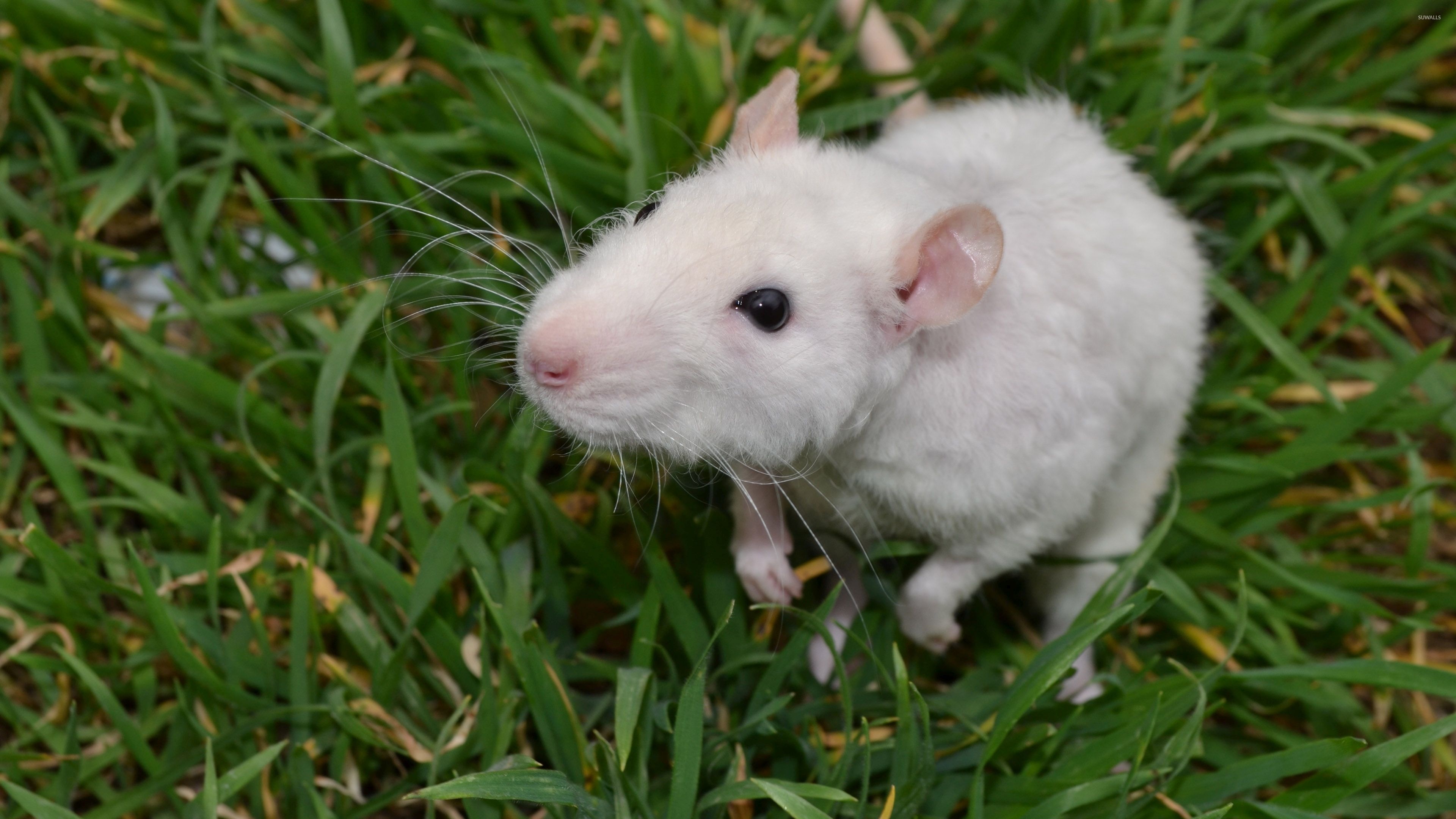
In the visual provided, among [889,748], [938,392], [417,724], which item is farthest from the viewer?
[417,724]

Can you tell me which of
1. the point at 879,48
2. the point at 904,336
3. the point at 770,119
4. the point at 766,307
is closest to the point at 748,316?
the point at 766,307

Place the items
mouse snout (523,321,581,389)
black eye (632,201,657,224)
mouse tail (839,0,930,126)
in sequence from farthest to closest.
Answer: mouse tail (839,0,930,126), black eye (632,201,657,224), mouse snout (523,321,581,389)

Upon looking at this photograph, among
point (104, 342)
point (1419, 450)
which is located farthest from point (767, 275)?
point (1419, 450)

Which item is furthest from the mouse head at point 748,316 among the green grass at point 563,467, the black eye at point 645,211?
the green grass at point 563,467

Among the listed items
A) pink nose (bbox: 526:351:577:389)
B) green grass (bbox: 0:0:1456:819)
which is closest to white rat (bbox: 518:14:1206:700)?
pink nose (bbox: 526:351:577:389)

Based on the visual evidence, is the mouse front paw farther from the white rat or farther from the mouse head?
the mouse head

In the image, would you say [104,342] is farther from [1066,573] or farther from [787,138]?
[1066,573]
